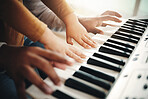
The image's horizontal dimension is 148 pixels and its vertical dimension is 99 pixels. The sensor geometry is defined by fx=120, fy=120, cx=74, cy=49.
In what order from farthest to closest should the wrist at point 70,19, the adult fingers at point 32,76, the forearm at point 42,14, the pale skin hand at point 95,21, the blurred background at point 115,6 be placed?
the blurred background at point 115,6 < the forearm at point 42,14 < the pale skin hand at point 95,21 < the wrist at point 70,19 < the adult fingers at point 32,76

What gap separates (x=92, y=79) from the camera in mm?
503

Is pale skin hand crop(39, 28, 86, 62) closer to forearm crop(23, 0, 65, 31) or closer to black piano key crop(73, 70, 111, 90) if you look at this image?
black piano key crop(73, 70, 111, 90)

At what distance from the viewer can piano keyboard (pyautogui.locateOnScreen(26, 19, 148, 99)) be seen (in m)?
0.46

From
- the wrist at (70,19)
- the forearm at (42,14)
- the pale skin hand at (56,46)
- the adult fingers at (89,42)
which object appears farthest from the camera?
the forearm at (42,14)

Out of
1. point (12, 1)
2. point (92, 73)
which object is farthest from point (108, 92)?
point (12, 1)

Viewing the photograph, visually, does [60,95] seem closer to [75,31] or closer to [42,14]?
[75,31]

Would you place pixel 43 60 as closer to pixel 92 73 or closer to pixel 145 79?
pixel 92 73

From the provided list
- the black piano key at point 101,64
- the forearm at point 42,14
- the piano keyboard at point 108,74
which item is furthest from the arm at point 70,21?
the forearm at point 42,14

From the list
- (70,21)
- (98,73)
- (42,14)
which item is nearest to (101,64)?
(98,73)

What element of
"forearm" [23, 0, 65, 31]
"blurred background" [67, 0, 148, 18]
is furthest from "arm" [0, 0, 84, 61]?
"blurred background" [67, 0, 148, 18]

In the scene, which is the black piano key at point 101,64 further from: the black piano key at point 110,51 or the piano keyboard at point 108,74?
the black piano key at point 110,51

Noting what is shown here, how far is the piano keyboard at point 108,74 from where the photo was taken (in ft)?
1.51

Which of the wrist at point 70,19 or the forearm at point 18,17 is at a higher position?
the forearm at point 18,17

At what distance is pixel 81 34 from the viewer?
83 centimetres
